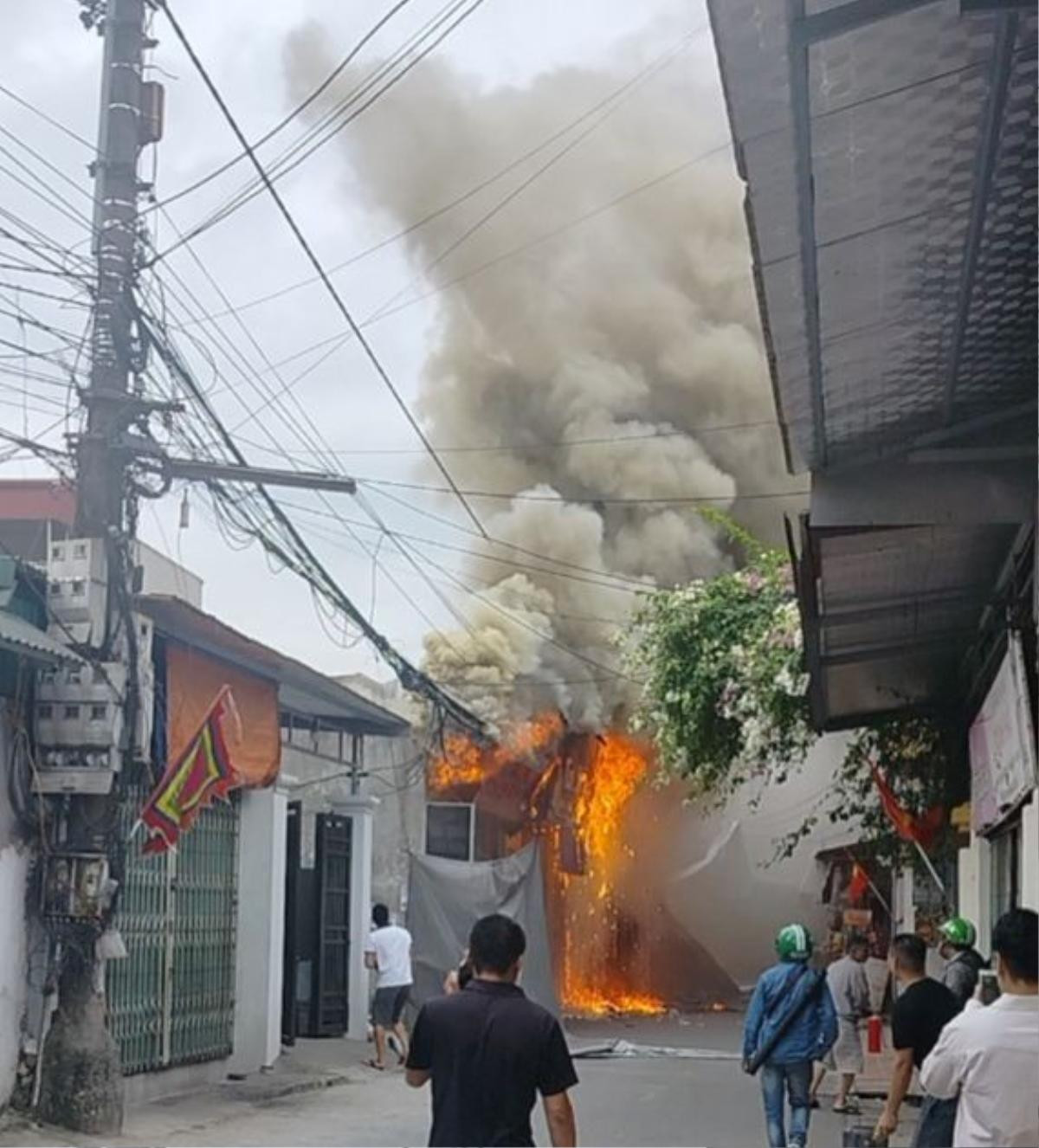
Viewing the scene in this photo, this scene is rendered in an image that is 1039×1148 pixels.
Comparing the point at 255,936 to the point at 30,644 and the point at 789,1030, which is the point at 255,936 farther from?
the point at 789,1030

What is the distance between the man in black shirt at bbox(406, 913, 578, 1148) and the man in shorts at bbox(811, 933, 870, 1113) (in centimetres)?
929

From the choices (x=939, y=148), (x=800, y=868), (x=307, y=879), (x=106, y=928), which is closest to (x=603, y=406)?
(x=800, y=868)

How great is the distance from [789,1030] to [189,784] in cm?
463

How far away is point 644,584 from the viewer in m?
29.7

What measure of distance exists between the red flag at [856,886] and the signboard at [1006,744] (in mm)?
12820

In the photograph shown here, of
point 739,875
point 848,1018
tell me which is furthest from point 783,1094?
point 739,875

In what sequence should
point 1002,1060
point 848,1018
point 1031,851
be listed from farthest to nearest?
point 848,1018
point 1031,851
point 1002,1060

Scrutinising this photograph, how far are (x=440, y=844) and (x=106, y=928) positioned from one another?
13500 mm

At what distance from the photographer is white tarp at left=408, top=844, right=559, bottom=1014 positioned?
66.7 ft

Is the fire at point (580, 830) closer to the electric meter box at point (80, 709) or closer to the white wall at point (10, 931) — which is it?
the electric meter box at point (80, 709)

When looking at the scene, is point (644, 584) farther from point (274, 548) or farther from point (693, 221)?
point (274, 548)

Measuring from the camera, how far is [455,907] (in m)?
20.7

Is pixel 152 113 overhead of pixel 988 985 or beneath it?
overhead

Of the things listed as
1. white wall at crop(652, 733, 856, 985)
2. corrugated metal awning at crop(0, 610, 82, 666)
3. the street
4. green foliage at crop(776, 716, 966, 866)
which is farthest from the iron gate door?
white wall at crop(652, 733, 856, 985)
